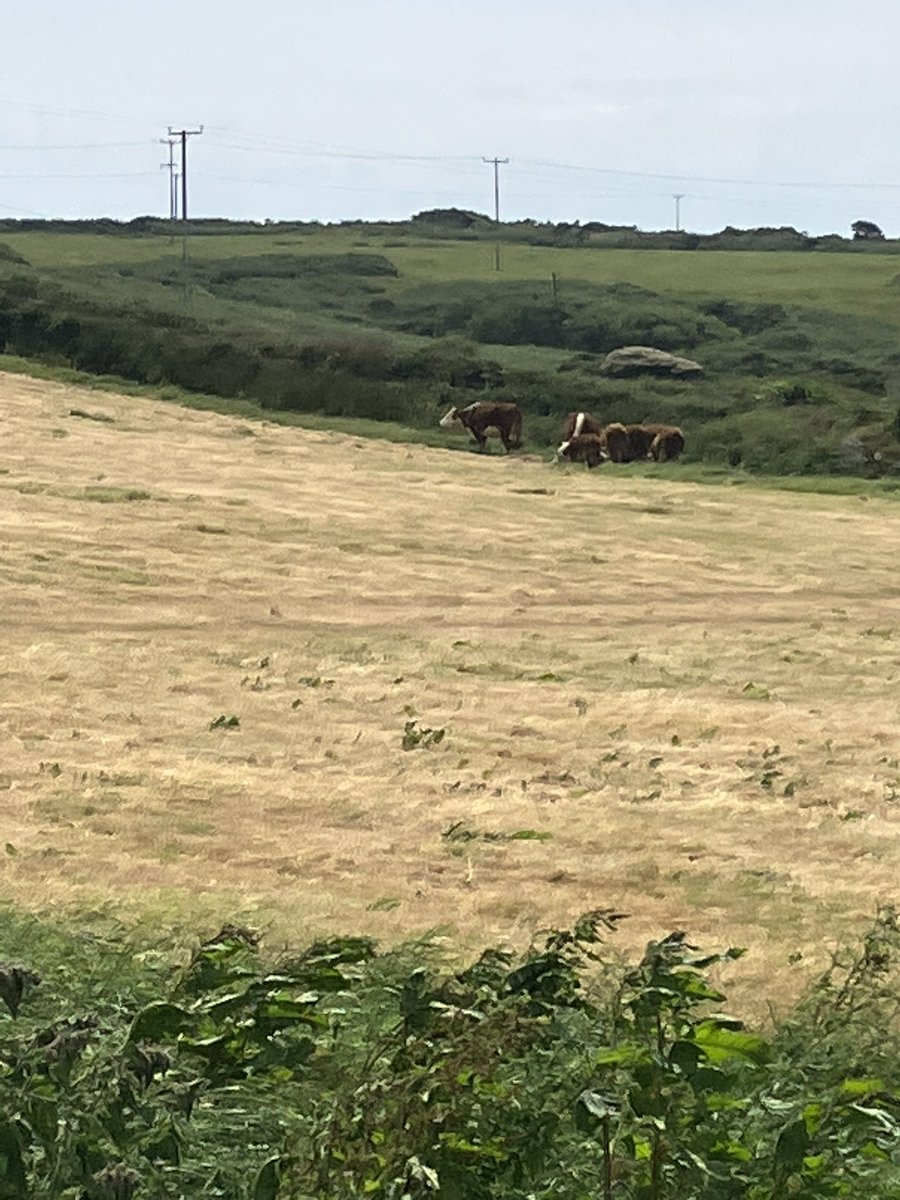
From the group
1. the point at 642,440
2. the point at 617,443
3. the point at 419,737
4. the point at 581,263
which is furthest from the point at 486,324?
the point at 419,737

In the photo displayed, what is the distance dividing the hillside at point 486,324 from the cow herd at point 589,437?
54cm

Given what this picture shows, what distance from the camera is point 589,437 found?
24.0 m

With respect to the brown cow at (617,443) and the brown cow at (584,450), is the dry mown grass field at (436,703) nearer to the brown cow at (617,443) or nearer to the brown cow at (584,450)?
the brown cow at (584,450)

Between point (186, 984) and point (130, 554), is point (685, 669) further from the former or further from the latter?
point (186, 984)

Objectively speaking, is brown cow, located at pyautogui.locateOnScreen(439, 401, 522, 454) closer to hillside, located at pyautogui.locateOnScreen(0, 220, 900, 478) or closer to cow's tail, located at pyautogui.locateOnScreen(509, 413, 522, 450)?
cow's tail, located at pyautogui.locateOnScreen(509, 413, 522, 450)

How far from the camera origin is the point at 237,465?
20.2 meters

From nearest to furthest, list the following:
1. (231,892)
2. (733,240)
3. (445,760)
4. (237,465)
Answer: (231,892) < (445,760) < (237,465) < (733,240)

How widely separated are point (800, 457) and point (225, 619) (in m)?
12.5

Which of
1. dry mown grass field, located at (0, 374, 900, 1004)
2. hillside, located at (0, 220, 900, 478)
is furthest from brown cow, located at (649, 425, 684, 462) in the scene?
dry mown grass field, located at (0, 374, 900, 1004)

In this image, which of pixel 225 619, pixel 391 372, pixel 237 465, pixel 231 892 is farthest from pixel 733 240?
pixel 231 892

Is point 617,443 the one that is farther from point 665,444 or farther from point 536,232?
point 536,232

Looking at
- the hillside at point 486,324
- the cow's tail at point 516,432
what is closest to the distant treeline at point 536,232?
the hillside at point 486,324

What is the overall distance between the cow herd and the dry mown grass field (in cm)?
346

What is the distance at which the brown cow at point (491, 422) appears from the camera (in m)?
24.7
